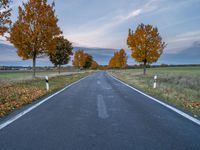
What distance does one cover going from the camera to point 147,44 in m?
30.3

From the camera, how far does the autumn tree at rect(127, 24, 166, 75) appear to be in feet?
98.6

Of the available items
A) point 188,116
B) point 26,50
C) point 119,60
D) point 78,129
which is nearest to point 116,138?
point 78,129

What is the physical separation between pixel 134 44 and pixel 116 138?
29092mm

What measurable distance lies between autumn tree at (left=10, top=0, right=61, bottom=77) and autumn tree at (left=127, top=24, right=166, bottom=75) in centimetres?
1480

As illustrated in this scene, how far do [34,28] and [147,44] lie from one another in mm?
18482

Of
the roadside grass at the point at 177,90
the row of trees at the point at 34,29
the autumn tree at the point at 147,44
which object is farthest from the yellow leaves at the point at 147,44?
the row of trees at the point at 34,29

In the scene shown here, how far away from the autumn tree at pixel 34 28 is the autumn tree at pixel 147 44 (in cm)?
1480

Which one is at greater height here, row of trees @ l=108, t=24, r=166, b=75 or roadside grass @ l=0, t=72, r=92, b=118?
row of trees @ l=108, t=24, r=166, b=75

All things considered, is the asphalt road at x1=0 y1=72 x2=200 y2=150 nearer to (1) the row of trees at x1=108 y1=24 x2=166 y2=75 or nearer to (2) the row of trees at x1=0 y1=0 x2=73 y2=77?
(2) the row of trees at x1=0 y1=0 x2=73 y2=77

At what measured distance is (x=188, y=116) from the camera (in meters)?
5.83

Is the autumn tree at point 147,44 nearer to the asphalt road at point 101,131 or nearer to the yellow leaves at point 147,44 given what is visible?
the yellow leaves at point 147,44

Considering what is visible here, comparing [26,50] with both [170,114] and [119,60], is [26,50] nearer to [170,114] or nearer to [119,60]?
[170,114]

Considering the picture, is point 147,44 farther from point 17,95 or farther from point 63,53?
point 17,95

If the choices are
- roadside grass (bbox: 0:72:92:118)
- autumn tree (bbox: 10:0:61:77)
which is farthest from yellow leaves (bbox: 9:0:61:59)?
roadside grass (bbox: 0:72:92:118)
